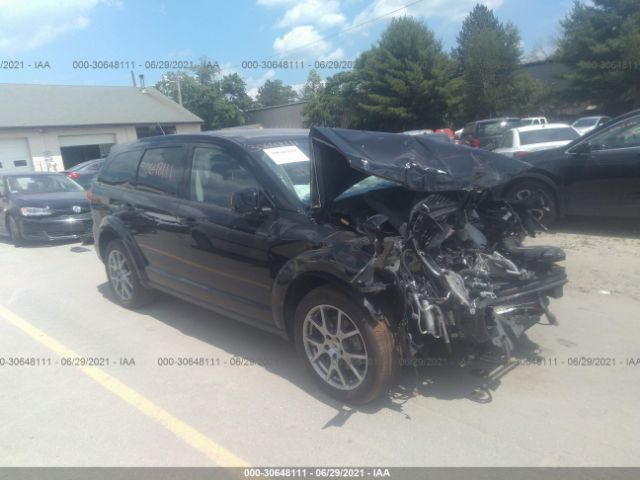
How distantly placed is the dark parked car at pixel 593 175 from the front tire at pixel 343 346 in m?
4.37

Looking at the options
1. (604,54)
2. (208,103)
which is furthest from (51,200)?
(208,103)

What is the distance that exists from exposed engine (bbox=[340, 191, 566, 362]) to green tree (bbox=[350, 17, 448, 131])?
35.6 m

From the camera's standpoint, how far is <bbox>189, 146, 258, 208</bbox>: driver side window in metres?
4.30

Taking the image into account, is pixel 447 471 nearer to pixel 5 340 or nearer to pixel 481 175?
pixel 481 175

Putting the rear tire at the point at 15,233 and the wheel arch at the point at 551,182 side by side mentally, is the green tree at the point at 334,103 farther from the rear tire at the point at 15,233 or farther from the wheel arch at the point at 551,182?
the wheel arch at the point at 551,182

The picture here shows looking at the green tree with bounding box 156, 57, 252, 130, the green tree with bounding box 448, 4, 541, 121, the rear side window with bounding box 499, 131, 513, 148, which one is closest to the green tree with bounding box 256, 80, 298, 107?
the green tree with bounding box 156, 57, 252, 130

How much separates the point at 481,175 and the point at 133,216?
139 inches

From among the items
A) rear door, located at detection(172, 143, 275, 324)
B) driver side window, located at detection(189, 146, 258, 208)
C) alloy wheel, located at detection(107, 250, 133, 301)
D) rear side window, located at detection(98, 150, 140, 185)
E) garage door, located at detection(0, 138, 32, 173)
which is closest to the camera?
rear door, located at detection(172, 143, 275, 324)

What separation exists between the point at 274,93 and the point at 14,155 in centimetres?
8531

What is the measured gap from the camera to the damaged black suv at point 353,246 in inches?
131

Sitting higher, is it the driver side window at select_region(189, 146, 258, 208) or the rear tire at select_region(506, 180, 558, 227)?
the driver side window at select_region(189, 146, 258, 208)

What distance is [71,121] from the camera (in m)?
30.6

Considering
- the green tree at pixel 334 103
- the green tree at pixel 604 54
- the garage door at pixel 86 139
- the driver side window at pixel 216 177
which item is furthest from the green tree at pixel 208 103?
the driver side window at pixel 216 177

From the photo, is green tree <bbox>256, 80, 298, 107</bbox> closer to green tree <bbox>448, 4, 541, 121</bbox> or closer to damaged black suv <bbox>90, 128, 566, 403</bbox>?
green tree <bbox>448, 4, 541, 121</bbox>
